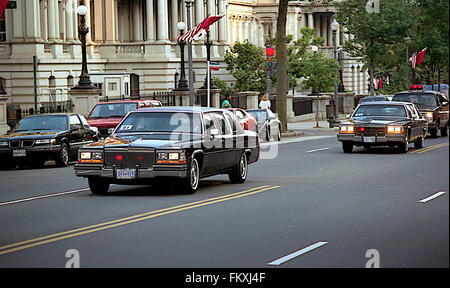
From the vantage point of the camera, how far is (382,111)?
30344mm

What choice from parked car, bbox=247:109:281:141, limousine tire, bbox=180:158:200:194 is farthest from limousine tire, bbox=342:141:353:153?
limousine tire, bbox=180:158:200:194

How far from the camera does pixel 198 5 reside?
82688 millimetres

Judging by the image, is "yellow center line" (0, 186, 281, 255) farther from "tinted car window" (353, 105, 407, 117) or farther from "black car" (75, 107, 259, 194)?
"tinted car window" (353, 105, 407, 117)

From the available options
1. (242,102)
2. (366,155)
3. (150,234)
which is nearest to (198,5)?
(242,102)

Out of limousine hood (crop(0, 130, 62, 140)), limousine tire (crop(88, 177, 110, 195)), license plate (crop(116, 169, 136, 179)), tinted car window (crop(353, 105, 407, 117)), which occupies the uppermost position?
tinted car window (crop(353, 105, 407, 117))

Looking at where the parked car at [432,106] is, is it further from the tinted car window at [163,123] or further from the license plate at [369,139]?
the tinted car window at [163,123]

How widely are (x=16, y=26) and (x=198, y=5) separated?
27217mm

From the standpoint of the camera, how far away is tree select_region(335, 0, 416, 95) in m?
62.3

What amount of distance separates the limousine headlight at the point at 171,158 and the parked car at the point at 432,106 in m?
22.1

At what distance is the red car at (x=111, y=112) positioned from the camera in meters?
32.7

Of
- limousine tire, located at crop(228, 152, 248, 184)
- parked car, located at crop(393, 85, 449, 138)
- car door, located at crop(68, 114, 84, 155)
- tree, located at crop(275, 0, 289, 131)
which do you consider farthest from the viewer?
tree, located at crop(275, 0, 289, 131)

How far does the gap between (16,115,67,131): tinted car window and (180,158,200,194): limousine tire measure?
1100cm
